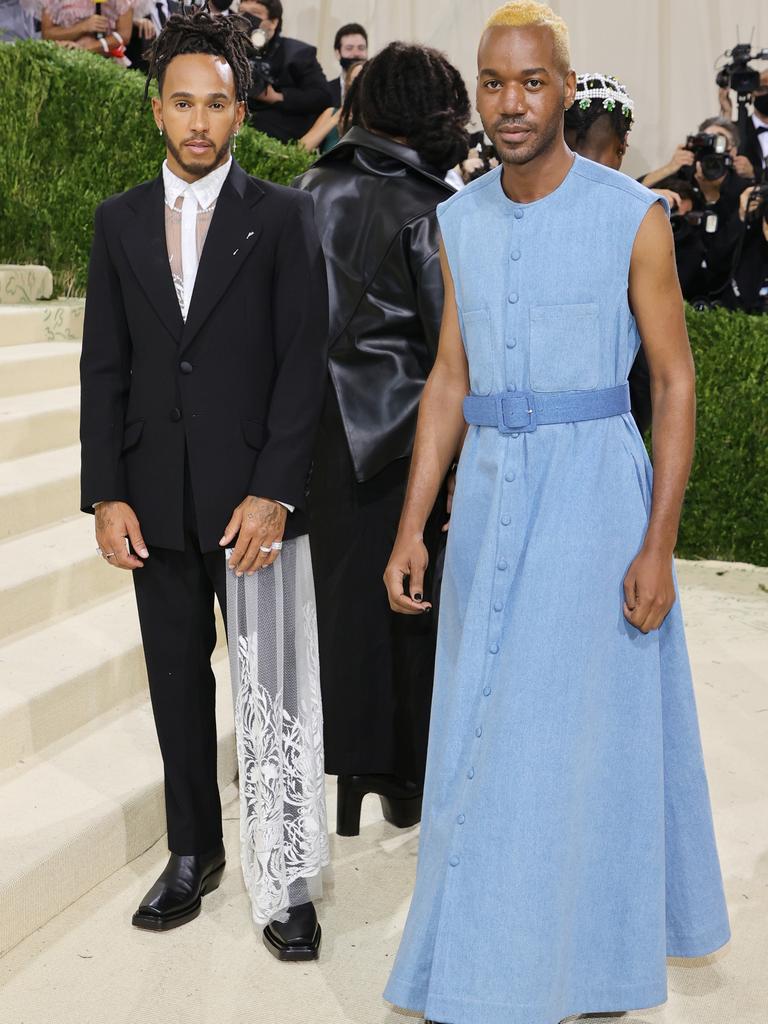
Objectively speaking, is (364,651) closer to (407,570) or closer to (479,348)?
(407,570)

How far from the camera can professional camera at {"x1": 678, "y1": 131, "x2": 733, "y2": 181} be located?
698 centimetres

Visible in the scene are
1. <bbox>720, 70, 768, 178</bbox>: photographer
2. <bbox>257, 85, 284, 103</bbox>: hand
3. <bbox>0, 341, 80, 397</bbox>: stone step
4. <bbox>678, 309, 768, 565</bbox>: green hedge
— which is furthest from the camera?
<bbox>257, 85, 284, 103</bbox>: hand

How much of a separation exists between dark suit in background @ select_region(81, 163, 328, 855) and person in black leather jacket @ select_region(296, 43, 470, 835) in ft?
1.35

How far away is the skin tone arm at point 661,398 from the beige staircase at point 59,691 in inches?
62.2

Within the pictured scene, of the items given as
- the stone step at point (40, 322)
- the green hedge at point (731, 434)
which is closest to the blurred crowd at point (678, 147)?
the green hedge at point (731, 434)

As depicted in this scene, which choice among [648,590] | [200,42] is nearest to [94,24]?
[200,42]

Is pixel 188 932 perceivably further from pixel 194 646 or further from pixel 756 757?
pixel 756 757

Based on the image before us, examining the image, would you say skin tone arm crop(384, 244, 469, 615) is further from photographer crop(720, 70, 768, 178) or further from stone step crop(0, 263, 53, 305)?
photographer crop(720, 70, 768, 178)

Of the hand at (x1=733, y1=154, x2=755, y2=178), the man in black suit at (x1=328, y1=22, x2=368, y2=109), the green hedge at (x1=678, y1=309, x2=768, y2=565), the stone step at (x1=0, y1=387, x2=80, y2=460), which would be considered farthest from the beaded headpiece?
the man in black suit at (x1=328, y1=22, x2=368, y2=109)

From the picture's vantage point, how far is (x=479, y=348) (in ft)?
7.80

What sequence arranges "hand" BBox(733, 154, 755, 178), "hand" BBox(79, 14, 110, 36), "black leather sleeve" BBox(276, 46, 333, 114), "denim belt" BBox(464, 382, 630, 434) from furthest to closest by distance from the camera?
1. "black leather sleeve" BBox(276, 46, 333, 114)
2. "hand" BBox(79, 14, 110, 36)
3. "hand" BBox(733, 154, 755, 178)
4. "denim belt" BBox(464, 382, 630, 434)

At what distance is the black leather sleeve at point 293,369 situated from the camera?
269 cm

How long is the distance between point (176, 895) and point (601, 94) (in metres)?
2.09

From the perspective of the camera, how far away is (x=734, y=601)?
5.82m
